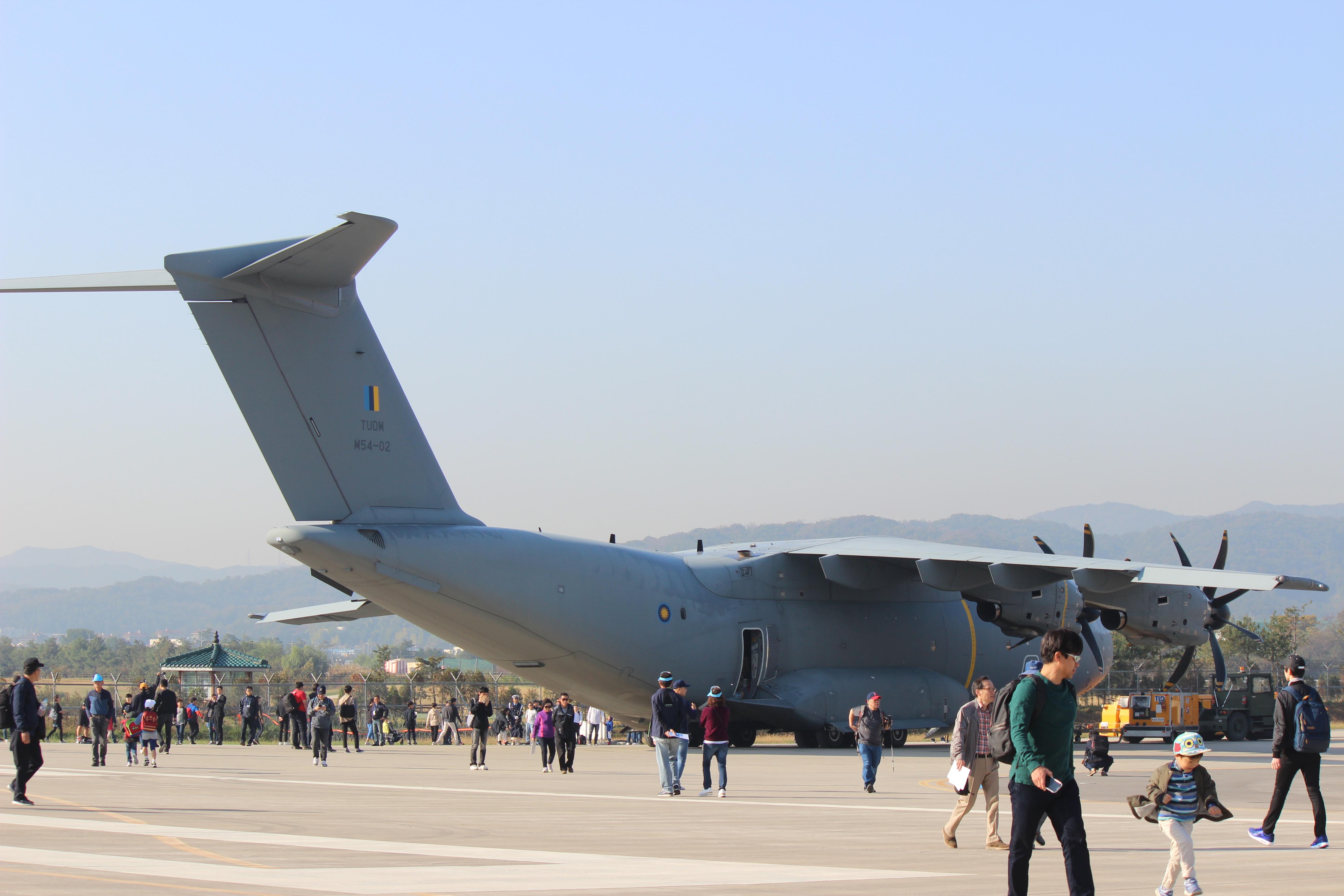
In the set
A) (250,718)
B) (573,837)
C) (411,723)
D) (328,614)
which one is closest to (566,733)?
(573,837)

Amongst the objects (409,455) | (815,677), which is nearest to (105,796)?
(409,455)

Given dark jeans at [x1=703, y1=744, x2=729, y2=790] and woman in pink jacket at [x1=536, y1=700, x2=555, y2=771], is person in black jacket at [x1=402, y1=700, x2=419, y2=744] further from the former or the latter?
dark jeans at [x1=703, y1=744, x2=729, y2=790]

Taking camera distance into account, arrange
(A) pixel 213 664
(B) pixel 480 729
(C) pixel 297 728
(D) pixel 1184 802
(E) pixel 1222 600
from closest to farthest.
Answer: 1. (D) pixel 1184 802
2. (B) pixel 480 729
3. (C) pixel 297 728
4. (E) pixel 1222 600
5. (A) pixel 213 664

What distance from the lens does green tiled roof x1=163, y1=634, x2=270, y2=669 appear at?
1518 inches

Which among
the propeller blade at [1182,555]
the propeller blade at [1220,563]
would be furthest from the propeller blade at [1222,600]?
the propeller blade at [1182,555]

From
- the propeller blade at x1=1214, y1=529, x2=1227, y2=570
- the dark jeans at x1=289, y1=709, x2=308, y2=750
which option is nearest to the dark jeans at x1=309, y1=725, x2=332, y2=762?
the dark jeans at x1=289, y1=709, x2=308, y2=750

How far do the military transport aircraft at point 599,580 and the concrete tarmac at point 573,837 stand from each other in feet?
9.50

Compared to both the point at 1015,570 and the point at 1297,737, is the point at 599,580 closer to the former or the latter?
the point at 1015,570

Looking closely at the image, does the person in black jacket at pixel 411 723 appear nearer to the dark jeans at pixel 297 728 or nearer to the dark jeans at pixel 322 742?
the dark jeans at pixel 297 728

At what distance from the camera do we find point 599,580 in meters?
24.2

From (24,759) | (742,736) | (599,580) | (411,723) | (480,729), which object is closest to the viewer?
(24,759)

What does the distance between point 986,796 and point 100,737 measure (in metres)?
16.0

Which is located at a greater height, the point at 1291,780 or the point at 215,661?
the point at 215,661

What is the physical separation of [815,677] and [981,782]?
15.1m
